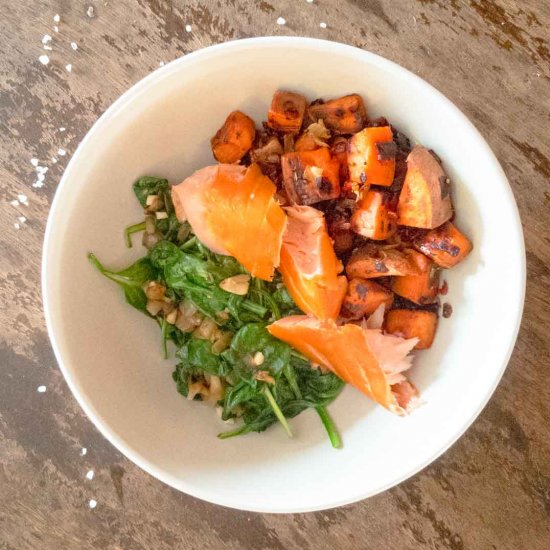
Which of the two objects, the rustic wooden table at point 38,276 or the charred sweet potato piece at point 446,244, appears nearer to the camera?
the charred sweet potato piece at point 446,244

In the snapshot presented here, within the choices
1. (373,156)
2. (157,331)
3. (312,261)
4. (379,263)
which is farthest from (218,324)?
(373,156)

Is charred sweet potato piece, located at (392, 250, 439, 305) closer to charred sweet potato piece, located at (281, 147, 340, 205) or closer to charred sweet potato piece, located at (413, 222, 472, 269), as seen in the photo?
charred sweet potato piece, located at (413, 222, 472, 269)

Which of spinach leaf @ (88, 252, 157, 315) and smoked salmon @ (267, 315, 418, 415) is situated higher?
smoked salmon @ (267, 315, 418, 415)

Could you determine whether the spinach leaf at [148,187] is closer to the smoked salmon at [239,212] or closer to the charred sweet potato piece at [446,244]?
the smoked salmon at [239,212]

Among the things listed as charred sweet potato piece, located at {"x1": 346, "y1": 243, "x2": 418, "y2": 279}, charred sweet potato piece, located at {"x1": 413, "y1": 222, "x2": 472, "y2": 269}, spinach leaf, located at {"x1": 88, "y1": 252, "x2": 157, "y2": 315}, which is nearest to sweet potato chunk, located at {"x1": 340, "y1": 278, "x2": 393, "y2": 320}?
charred sweet potato piece, located at {"x1": 346, "y1": 243, "x2": 418, "y2": 279}

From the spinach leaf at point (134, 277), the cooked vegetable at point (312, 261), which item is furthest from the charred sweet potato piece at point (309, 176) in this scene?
the spinach leaf at point (134, 277)

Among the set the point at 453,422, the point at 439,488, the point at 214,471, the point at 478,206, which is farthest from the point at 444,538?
the point at 478,206
